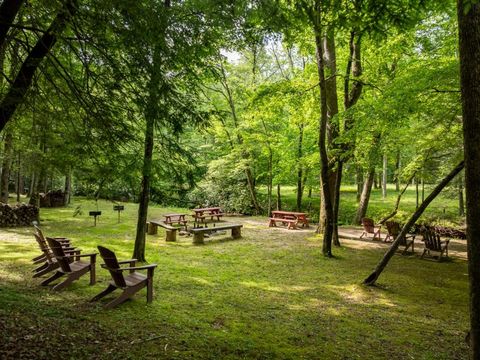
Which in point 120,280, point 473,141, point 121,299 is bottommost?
point 121,299

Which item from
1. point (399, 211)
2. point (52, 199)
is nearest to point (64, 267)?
point (399, 211)

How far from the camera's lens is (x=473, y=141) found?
155 inches

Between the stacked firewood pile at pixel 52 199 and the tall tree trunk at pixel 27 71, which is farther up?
the tall tree trunk at pixel 27 71

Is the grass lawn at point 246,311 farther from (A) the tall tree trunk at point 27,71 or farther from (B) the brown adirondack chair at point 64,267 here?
(A) the tall tree trunk at point 27,71

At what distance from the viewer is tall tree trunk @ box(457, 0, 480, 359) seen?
392cm

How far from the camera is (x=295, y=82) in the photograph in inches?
480

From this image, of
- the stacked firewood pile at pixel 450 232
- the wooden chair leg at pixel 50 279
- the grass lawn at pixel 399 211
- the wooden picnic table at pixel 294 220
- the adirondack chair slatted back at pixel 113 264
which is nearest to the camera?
the adirondack chair slatted back at pixel 113 264

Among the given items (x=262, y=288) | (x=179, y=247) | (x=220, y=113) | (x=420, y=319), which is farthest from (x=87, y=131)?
(x=179, y=247)

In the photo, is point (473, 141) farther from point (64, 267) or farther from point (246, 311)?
point (64, 267)

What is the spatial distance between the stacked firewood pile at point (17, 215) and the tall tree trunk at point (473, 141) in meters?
14.6

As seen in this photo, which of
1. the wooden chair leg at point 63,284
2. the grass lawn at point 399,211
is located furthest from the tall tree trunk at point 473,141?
the grass lawn at point 399,211

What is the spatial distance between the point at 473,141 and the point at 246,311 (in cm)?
408

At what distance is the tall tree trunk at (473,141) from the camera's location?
3.92 metres

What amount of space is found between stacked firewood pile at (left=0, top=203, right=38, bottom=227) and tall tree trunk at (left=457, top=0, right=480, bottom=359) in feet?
47.9
